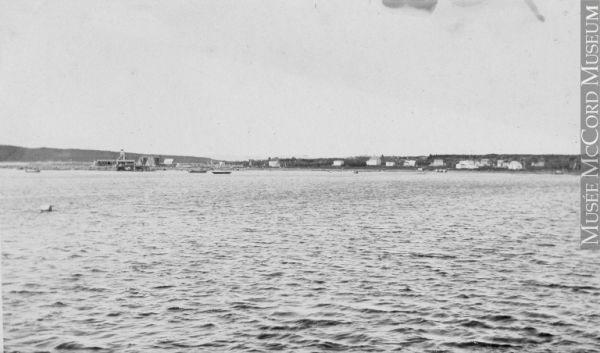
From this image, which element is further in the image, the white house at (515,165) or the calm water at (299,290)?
the white house at (515,165)

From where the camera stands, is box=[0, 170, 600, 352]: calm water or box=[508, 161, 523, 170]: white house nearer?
box=[0, 170, 600, 352]: calm water

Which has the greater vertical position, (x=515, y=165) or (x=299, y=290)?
(x=515, y=165)

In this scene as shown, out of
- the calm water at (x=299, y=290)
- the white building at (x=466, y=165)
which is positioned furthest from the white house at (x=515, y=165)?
the calm water at (x=299, y=290)

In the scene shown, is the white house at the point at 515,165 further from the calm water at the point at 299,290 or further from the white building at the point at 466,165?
the calm water at the point at 299,290

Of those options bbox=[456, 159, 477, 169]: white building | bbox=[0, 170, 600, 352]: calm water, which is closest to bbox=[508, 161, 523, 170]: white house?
bbox=[456, 159, 477, 169]: white building

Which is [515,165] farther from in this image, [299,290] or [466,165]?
[299,290]

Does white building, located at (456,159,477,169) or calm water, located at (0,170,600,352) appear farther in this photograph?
white building, located at (456,159,477,169)

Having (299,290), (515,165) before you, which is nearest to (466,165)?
(515,165)

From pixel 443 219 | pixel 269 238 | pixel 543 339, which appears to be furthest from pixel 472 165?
pixel 543 339

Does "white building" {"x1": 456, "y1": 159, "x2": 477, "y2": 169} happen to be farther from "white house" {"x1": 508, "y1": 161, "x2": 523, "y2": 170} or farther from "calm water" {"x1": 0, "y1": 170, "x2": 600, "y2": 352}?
"calm water" {"x1": 0, "y1": 170, "x2": 600, "y2": 352}

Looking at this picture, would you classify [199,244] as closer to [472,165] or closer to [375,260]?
[375,260]

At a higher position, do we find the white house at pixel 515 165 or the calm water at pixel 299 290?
the white house at pixel 515 165

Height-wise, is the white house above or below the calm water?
above
